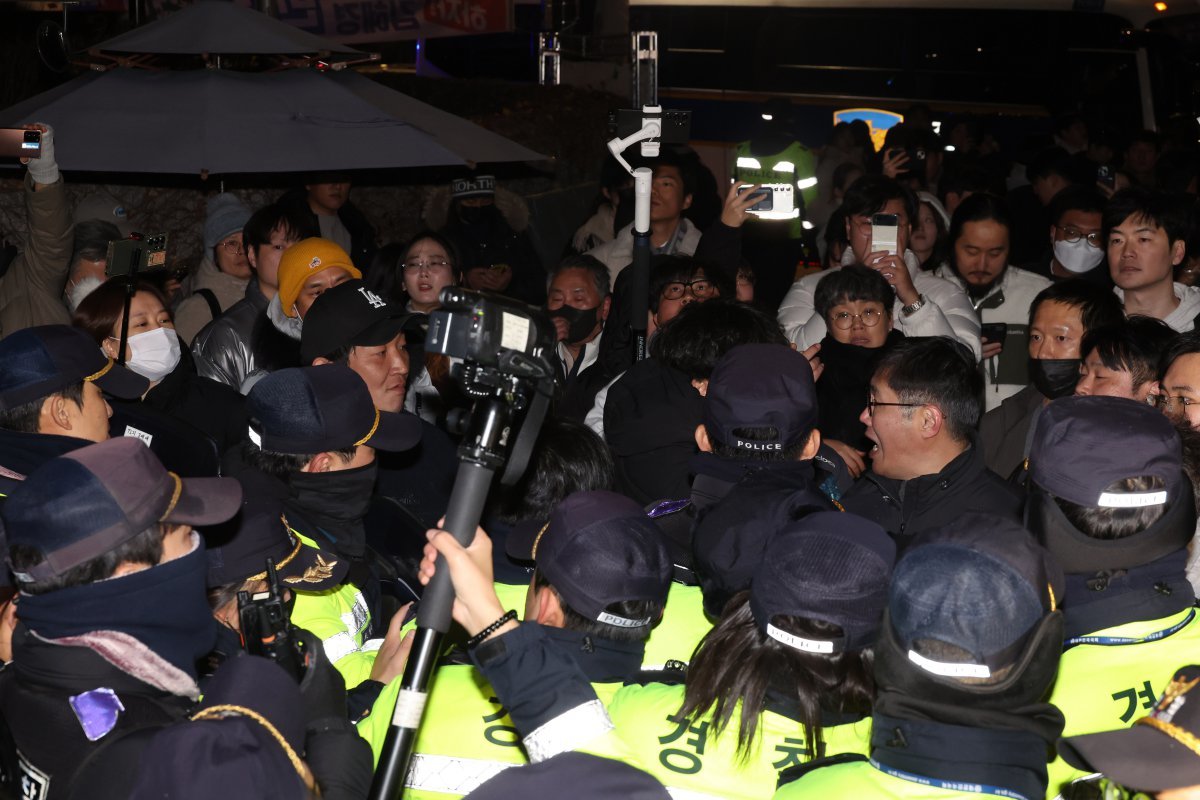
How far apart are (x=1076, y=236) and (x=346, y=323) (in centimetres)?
424

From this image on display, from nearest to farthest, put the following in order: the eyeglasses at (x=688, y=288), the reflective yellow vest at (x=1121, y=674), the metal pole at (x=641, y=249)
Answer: the reflective yellow vest at (x=1121, y=674), the metal pole at (x=641, y=249), the eyeglasses at (x=688, y=288)

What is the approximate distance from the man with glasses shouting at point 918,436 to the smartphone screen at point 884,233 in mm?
1900

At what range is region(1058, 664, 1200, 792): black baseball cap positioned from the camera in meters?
1.75

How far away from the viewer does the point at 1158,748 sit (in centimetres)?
178

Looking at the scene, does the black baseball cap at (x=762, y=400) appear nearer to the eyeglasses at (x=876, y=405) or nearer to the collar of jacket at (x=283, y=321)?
the eyeglasses at (x=876, y=405)

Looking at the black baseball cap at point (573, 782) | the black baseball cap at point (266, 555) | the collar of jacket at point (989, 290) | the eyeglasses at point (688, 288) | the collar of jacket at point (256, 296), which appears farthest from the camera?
the collar of jacket at point (989, 290)

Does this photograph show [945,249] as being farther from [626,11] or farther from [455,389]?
[626,11]

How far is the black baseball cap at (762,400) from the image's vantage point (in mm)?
3391

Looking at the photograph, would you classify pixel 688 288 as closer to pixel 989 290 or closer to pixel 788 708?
pixel 989 290

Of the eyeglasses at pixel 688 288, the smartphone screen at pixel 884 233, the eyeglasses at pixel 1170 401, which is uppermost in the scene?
the smartphone screen at pixel 884 233

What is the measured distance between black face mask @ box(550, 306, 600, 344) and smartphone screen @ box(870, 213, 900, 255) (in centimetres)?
140

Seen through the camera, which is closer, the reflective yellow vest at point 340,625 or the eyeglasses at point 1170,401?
the reflective yellow vest at point 340,625

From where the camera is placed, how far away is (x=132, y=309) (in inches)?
182

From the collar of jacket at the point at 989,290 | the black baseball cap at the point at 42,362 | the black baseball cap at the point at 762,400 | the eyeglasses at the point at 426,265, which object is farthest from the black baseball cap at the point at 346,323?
the collar of jacket at the point at 989,290
